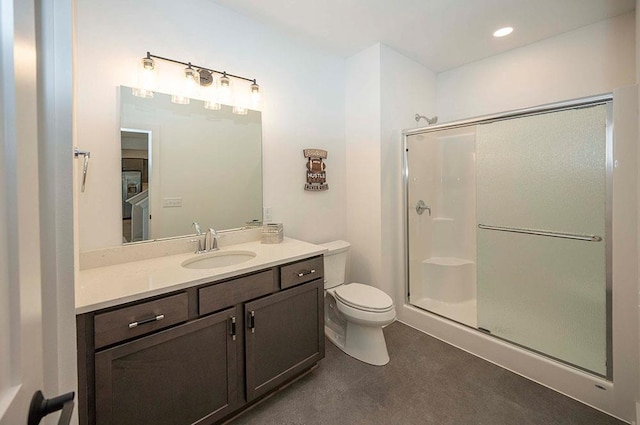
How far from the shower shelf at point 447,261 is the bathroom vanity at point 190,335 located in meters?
1.59

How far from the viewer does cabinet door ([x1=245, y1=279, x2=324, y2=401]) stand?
149 centimetres

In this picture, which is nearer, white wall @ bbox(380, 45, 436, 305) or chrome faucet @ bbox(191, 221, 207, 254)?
chrome faucet @ bbox(191, 221, 207, 254)

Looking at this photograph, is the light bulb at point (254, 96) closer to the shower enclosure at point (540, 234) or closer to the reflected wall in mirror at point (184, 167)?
the reflected wall in mirror at point (184, 167)

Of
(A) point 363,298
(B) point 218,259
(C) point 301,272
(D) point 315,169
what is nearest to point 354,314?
(A) point 363,298

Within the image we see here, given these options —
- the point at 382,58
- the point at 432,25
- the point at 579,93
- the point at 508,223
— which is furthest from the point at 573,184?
the point at 382,58

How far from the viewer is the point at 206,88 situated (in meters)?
1.87

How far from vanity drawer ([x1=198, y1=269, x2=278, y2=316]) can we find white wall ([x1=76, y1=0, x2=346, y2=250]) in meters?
0.71

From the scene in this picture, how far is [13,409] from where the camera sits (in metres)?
0.39

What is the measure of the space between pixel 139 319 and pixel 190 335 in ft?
0.79

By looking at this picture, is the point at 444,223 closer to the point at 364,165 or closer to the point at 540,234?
the point at 540,234

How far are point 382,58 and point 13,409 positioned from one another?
9.21ft

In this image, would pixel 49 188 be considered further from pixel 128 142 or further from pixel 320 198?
pixel 320 198

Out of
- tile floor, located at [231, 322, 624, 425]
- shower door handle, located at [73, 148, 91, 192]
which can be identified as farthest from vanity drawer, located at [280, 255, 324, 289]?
shower door handle, located at [73, 148, 91, 192]

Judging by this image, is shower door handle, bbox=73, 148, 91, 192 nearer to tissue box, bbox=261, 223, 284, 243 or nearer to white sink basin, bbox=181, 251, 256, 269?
white sink basin, bbox=181, 251, 256, 269
